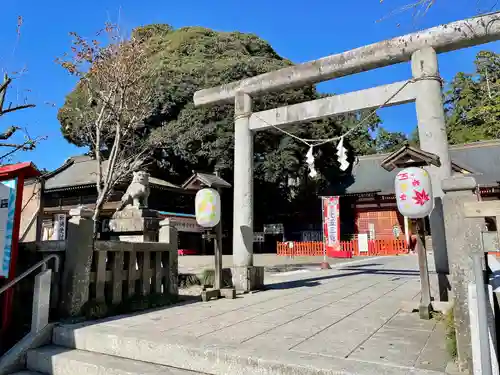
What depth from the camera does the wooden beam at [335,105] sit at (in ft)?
20.9

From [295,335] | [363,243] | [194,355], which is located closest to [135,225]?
[194,355]

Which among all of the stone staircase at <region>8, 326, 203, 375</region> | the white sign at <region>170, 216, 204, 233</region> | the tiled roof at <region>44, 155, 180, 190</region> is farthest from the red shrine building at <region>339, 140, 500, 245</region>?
the stone staircase at <region>8, 326, 203, 375</region>

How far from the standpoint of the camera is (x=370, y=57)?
6699 millimetres

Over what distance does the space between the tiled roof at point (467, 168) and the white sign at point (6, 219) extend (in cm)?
2198

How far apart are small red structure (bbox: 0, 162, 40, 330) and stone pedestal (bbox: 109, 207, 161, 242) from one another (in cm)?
255

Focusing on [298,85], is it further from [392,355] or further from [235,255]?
[392,355]

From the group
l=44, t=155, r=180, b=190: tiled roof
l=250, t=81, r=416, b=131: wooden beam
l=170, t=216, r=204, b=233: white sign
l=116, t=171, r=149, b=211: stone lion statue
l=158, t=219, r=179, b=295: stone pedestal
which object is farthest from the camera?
l=44, t=155, r=180, b=190: tiled roof

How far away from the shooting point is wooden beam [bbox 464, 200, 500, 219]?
Answer: 2.41 m

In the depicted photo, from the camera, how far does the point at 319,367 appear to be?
8.81 ft

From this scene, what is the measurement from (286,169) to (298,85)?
14120 millimetres

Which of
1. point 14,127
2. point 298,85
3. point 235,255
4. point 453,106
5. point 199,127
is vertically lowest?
point 235,255

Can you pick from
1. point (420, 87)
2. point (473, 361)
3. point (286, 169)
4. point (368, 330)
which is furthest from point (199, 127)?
point (473, 361)

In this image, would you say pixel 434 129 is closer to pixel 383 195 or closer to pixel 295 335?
pixel 295 335

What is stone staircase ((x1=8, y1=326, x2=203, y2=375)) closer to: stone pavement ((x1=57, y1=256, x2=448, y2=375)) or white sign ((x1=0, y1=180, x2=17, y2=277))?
stone pavement ((x1=57, y1=256, x2=448, y2=375))
